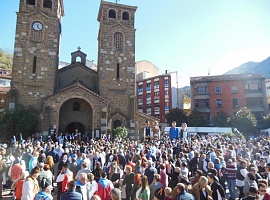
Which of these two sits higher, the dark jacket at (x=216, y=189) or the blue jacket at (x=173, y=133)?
the blue jacket at (x=173, y=133)

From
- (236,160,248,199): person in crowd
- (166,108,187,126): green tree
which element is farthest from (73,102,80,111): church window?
(236,160,248,199): person in crowd

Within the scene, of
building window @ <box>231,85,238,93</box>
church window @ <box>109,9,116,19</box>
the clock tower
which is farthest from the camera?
building window @ <box>231,85,238,93</box>

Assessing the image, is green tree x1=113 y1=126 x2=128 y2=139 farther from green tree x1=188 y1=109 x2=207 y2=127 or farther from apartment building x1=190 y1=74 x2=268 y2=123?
apartment building x1=190 y1=74 x2=268 y2=123

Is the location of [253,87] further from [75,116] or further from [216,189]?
[216,189]

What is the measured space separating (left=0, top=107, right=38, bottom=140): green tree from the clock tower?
6.28ft

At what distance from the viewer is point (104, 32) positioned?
32.5 meters

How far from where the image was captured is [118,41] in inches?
1303

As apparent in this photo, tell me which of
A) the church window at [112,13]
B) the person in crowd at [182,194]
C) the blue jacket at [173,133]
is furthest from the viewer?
the church window at [112,13]

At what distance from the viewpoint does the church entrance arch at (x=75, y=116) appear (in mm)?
30000

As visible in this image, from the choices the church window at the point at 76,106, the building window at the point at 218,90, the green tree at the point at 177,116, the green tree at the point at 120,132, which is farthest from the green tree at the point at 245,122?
the church window at the point at 76,106

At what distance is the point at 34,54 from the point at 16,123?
334 inches

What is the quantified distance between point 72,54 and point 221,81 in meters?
29.0

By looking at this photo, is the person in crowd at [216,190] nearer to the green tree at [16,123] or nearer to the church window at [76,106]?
the green tree at [16,123]

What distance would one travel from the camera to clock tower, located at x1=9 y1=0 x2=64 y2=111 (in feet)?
94.0
